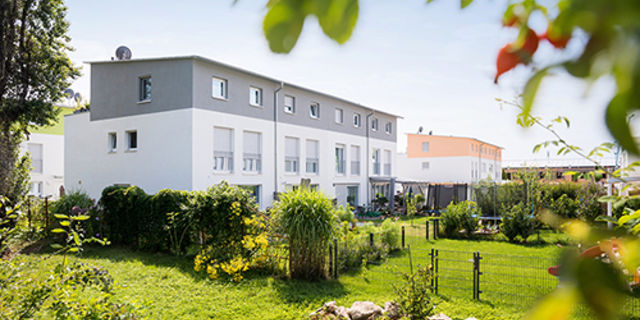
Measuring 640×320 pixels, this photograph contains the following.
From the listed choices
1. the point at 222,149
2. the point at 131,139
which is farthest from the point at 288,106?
the point at 131,139

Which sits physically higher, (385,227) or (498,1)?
(498,1)

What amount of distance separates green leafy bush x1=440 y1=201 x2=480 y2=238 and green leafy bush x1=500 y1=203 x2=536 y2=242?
3.41ft

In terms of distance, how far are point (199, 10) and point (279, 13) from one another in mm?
527

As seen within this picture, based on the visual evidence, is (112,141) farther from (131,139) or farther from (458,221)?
(458,221)

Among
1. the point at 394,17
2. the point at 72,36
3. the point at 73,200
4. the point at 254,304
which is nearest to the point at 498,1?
the point at 394,17

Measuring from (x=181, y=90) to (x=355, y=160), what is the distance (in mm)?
13183

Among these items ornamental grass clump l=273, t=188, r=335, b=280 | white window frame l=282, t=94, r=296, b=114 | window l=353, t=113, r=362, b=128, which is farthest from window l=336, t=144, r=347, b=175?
ornamental grass clump l=273, t=188, r=335, b=280

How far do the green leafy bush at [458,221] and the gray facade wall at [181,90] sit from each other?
33.1 ft

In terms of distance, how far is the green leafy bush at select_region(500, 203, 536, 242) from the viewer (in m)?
12.5

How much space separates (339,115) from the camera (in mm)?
25359

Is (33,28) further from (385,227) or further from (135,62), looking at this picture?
(385,227)

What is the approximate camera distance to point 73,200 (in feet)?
39.1

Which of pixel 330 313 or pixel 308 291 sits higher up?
pixel 330 313

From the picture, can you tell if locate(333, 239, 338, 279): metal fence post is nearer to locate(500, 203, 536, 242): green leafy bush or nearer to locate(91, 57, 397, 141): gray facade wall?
locate(500, 203, 536, 242): green leafy bush
